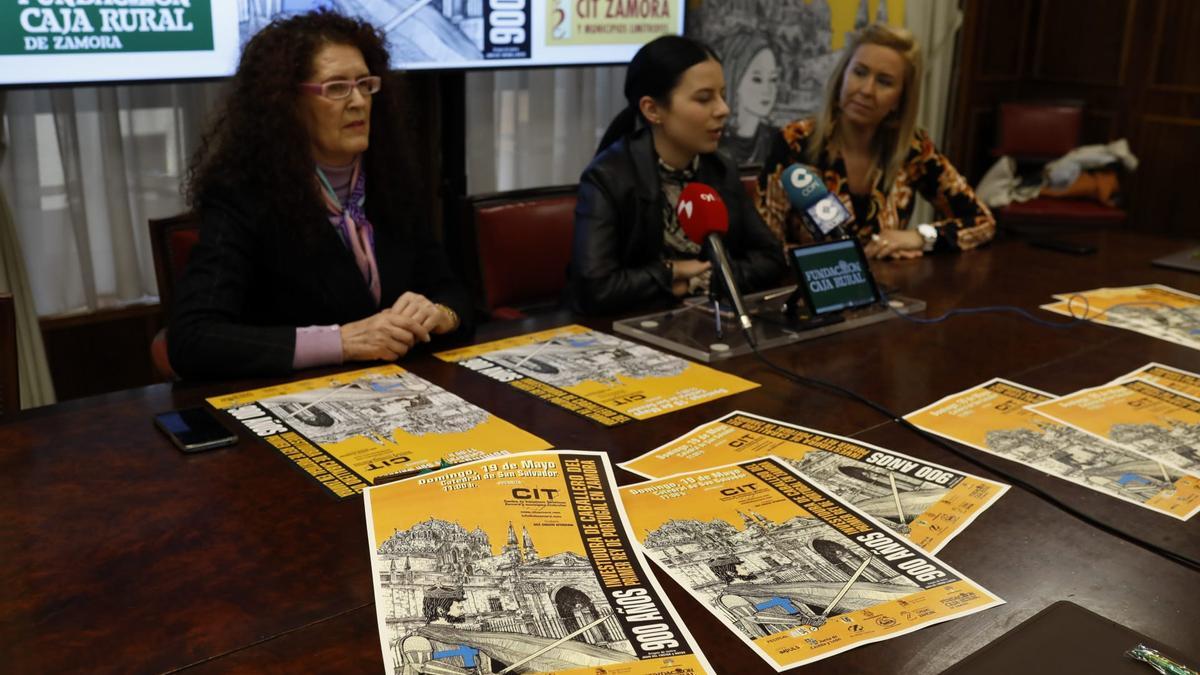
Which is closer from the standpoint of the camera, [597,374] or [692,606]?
[692,606]

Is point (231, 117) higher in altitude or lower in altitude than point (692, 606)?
higher

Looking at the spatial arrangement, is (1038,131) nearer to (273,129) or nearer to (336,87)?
(336,87)

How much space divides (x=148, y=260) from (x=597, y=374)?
2004 mm

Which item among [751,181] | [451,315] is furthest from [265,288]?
[751,181]

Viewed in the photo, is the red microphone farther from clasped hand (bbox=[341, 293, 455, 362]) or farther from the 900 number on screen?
the 900 number on screen

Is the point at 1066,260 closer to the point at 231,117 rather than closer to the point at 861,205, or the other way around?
the point at 861,205

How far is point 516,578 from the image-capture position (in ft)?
3.47

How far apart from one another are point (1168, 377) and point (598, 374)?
3.03 ft

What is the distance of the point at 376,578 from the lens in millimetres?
1052

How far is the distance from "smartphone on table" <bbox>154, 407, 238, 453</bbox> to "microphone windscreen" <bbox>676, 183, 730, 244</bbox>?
850 mm

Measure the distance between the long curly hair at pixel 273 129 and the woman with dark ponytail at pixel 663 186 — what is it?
1.85 feet

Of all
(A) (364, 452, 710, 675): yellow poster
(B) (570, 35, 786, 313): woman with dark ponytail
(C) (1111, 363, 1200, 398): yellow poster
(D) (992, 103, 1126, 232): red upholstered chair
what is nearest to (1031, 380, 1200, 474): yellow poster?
(C) (1111, 363, 1200, 398): yellow poster

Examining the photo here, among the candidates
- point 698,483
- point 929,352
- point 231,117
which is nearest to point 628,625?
point 698,483

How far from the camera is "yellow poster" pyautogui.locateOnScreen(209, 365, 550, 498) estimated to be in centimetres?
132
